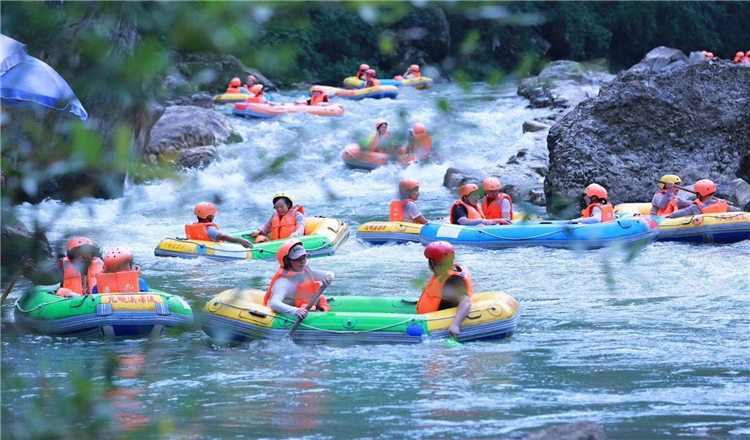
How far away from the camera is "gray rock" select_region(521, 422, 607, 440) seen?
13.1 feet

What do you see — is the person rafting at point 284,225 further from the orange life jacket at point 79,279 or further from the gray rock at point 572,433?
the gray rock at point 572,433

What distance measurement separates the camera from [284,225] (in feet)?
40.2

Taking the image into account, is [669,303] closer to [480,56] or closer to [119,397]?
[119,397]

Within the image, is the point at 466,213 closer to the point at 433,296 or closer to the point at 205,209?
the point at 205,209

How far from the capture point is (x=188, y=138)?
19.8 m

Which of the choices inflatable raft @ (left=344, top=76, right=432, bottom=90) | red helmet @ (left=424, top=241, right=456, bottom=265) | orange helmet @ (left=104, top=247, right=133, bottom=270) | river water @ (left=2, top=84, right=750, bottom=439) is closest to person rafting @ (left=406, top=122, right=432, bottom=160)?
river water @ (left=2, top=84, right=750, bottom=439)

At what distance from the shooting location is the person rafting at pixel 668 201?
12970mm

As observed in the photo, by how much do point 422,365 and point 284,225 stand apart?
5610mm

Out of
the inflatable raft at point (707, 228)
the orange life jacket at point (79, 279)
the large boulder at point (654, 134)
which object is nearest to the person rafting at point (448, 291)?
the orange life jacket at point (79, 279)

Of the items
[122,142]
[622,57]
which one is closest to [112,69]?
[122,142]

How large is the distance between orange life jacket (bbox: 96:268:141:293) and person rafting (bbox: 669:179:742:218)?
24.2ft

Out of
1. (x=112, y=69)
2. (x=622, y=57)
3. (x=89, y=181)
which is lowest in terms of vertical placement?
(x=89, y=181)

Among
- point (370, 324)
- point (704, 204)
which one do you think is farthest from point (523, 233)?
point (370, 324)

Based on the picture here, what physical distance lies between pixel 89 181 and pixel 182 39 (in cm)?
50
